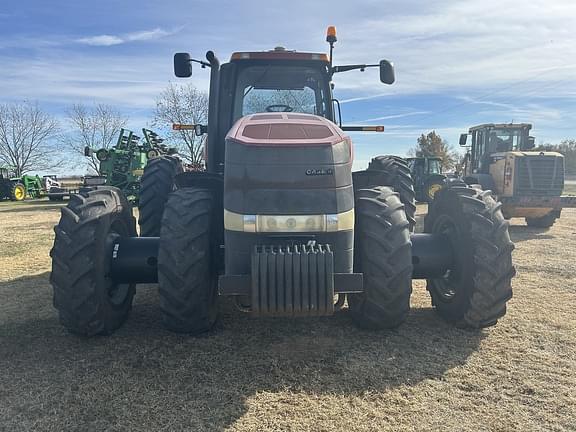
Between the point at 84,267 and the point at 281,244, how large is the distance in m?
1.71

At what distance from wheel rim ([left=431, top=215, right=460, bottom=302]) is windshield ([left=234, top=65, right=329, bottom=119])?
69.2 inches

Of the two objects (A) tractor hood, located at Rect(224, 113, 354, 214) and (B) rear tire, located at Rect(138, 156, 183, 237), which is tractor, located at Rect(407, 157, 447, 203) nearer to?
(B) rear tire, located at Rect(138, 156, 183, 237)

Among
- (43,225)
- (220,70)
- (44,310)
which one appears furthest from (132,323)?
(43,225)

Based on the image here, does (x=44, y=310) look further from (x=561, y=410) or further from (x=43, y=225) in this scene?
(x=43, y=225)

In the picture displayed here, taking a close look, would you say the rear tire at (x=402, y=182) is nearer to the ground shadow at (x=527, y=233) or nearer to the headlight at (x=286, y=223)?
the headlight at (x=286, y=223)

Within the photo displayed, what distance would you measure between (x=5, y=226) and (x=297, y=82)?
1241 centimetres

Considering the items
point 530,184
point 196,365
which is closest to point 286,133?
point 196,365

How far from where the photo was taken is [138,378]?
355 centimetres

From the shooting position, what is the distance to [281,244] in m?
3.53

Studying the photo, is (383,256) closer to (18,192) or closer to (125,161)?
(125,161)

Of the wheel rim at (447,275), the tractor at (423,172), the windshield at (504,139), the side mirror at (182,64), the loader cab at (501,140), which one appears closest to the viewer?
the wheel rim at (447,275)

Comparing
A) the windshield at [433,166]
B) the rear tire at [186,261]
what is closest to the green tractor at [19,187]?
the windshield at [433,166]

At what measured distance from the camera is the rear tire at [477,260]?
4.09 meters

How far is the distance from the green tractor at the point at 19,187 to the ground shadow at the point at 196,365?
87.3ft
